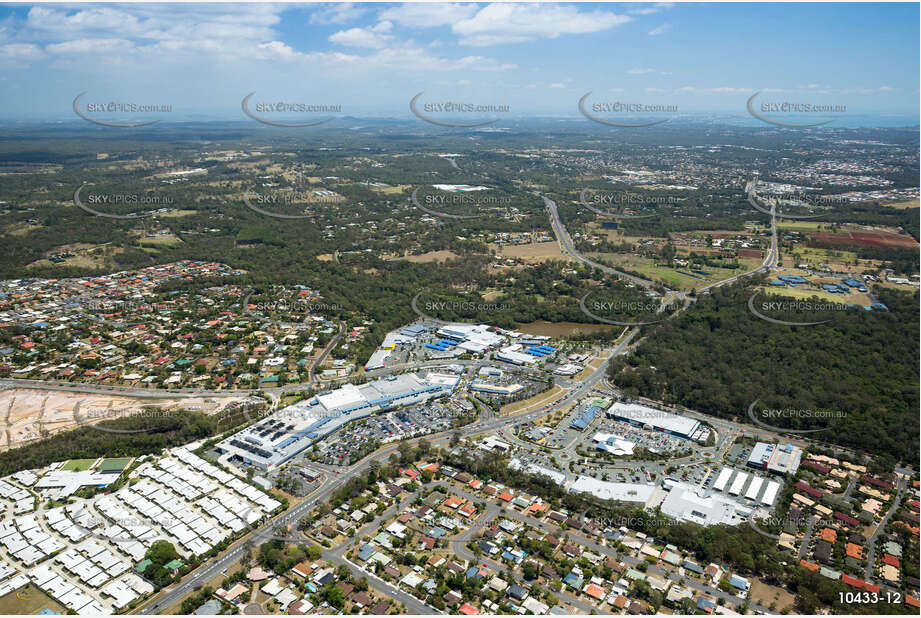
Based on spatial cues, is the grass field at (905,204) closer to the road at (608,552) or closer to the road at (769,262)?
the road at (769,262)

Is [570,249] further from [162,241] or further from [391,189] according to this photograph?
[162,241]

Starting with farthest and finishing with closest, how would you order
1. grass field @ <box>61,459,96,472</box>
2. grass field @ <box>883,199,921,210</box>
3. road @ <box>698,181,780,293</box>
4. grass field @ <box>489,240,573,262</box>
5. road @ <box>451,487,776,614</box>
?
grass field @ <box>883,199,921,210</box> < grass field @ <box>489,240,573,262</box> < road @ <box>698,181,780,293</box> < grass field @ <box>61,459,96,472</box> < road @ <box>451,487,776,614</box>

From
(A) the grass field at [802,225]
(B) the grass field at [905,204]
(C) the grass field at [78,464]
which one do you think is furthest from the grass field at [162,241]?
(B) the grass field at [905,204]

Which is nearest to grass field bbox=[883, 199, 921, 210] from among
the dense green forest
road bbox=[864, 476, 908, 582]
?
the dense green forest

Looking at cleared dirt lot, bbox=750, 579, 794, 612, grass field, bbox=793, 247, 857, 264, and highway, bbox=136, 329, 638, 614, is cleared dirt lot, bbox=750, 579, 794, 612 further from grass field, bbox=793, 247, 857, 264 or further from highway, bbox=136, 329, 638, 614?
grass field, bbox=793, 247, 857, 264

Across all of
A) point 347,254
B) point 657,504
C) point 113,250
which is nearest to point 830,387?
point 657,504

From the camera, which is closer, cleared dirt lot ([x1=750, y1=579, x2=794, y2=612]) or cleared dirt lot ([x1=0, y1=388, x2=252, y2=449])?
cleared dirt lot ([x1=750, y1=579, x2=794, y2=612])
